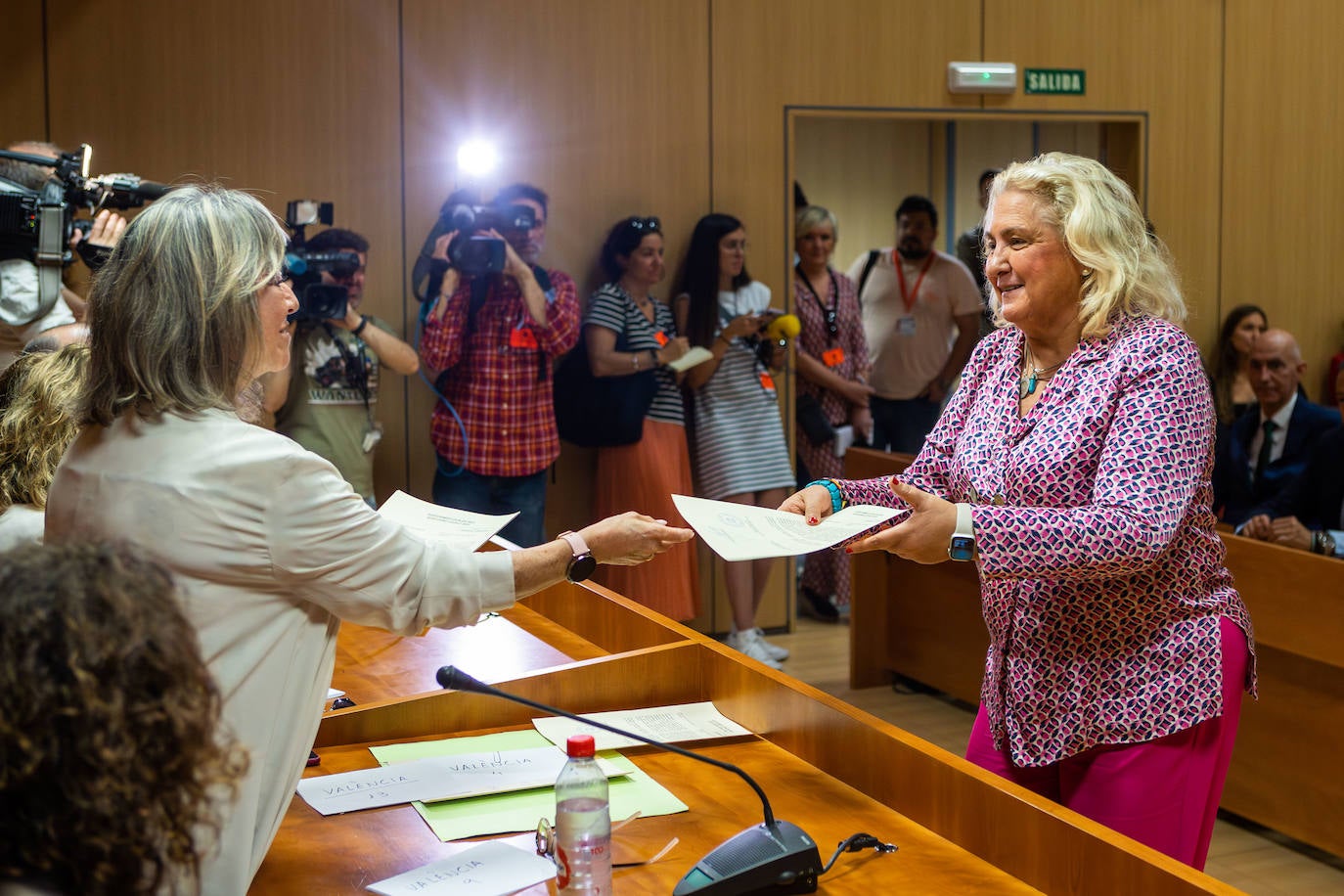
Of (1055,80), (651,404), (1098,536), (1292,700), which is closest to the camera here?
(1098,536)

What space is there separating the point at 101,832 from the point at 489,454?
360cm

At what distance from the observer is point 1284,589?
10.7 ft

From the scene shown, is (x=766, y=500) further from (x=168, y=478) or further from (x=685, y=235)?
(x=168, y=478)

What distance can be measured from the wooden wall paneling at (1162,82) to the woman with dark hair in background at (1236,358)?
138mm

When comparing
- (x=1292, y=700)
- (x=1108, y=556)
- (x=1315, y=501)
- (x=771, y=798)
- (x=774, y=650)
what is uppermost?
(x=1108, y=556)

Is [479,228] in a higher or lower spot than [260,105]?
lower

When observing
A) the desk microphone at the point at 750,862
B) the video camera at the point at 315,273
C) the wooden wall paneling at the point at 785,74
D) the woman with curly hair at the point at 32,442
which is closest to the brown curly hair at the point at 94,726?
the desk microphone at the point at 750,862

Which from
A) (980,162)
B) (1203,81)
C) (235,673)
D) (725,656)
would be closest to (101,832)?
(235,673)

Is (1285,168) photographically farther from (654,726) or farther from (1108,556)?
(654,726)

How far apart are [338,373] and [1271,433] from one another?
3.09 m

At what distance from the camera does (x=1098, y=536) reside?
1.76 metres

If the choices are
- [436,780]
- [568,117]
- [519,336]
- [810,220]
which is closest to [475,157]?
[568,117]

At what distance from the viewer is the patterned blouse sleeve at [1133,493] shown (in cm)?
176

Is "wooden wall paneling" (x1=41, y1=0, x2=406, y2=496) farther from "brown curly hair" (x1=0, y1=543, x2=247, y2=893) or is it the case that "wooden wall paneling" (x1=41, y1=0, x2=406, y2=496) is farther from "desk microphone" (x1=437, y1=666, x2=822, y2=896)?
"brown curly hair" (x1=0, y1=543, x2=247, y2=893)
